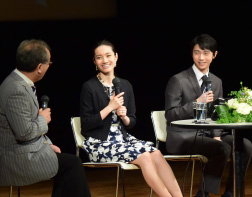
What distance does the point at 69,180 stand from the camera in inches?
119

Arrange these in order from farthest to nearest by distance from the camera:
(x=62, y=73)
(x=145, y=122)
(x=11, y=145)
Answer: (x=145, y=122) < (x=62, y=73) < (x=11, y=145)

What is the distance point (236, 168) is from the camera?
11.1ft

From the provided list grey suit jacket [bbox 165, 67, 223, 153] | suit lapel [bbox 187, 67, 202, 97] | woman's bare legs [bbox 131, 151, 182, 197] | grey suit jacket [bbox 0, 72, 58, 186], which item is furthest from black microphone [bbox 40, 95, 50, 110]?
suit lapel [bbox 187, 67, 202, 97]

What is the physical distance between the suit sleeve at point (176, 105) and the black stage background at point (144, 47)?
7.06ft

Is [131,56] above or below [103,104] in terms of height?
above

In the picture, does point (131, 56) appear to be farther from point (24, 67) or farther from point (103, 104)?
point (24, 67)

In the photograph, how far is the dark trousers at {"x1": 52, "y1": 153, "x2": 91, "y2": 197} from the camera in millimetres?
2998

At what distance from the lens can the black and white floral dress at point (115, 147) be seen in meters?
3.62

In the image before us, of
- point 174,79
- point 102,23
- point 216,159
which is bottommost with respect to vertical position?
point 216,159

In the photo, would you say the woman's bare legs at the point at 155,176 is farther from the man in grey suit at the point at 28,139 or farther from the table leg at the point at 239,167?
the man in grey suit at the point at 28,139

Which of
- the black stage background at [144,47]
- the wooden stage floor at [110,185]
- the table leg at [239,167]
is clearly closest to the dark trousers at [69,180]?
the table leg at [239,167]

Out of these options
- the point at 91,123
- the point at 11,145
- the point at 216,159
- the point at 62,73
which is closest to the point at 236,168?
the point at 216,159

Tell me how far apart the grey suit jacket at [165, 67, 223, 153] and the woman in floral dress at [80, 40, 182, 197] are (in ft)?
1.00

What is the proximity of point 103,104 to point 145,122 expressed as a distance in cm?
285
